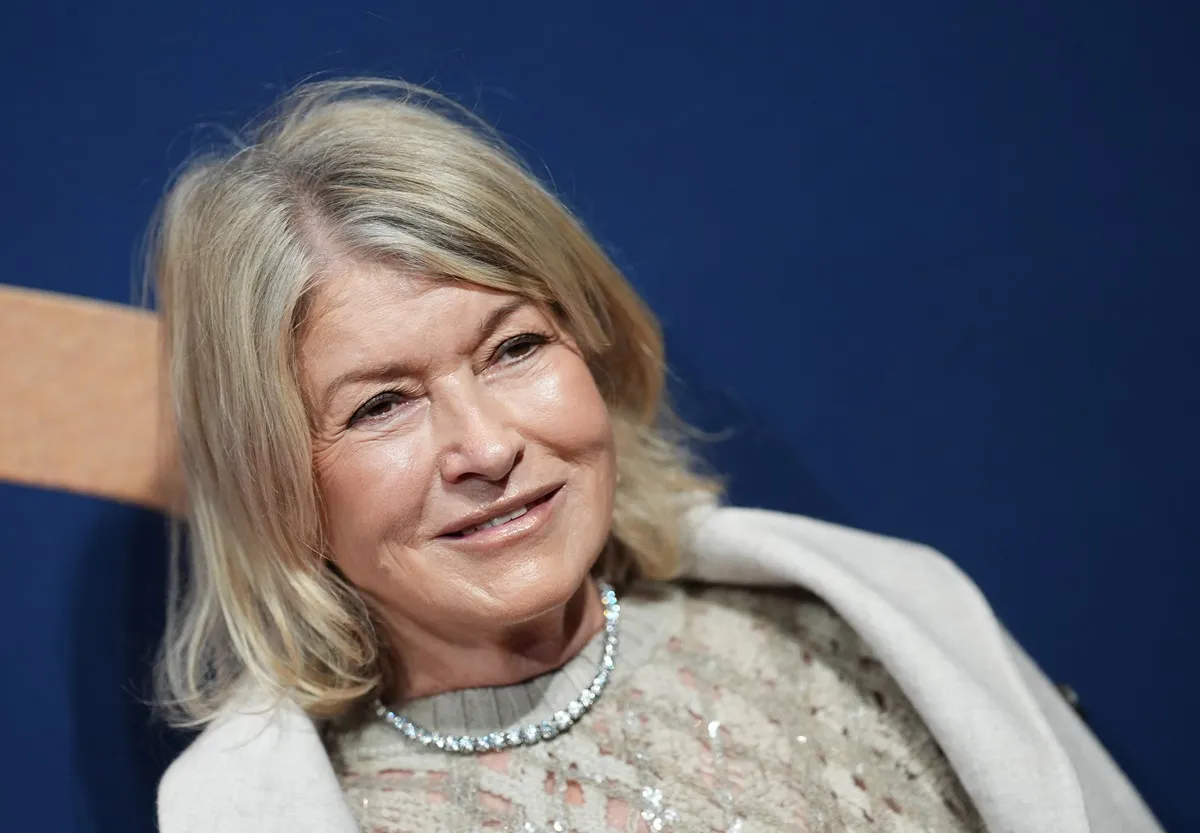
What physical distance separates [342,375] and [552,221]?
12.0 inches

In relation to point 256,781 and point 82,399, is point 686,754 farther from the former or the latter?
point 82,399

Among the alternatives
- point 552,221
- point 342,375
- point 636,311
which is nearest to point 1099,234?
point 636,311

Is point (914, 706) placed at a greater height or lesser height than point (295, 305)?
lesser

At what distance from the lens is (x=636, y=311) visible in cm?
142

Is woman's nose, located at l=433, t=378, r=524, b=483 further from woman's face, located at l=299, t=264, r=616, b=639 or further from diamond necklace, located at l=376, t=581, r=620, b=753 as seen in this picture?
diamond necklace, located at l=376, t=581, r=620, b=753

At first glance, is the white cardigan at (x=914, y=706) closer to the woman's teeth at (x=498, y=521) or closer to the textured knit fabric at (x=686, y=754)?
the textured knit fabric at (x=686, y=754)

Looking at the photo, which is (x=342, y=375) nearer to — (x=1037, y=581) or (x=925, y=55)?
(x=925, y=55)

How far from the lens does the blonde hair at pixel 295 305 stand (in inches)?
44.7

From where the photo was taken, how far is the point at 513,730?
4.20ft

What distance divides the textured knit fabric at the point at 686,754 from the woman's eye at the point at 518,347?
38 centimetres

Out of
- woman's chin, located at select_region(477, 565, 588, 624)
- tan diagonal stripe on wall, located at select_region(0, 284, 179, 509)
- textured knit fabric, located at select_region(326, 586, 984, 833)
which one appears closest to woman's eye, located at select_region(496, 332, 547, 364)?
woman's chin, located at select_region(477, 565, 588, 624)

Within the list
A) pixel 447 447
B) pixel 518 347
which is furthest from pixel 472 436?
pixel 518 347

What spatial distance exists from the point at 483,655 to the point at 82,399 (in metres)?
0.63

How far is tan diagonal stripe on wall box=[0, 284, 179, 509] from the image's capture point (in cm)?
142
